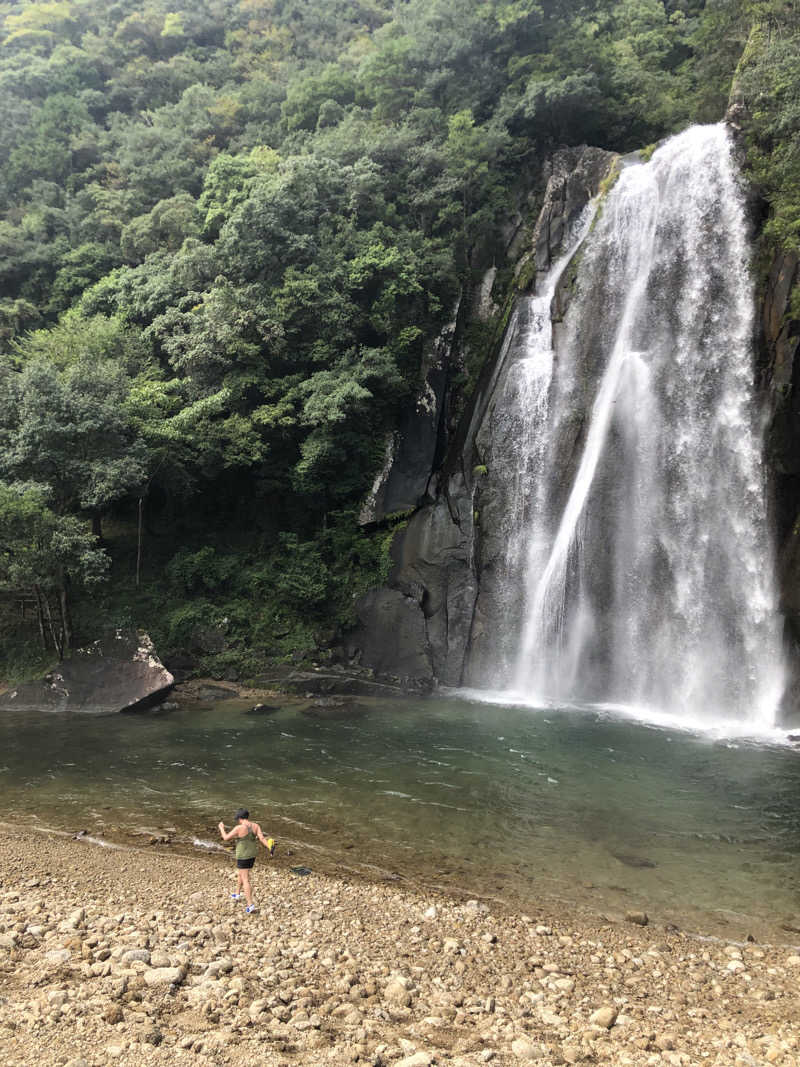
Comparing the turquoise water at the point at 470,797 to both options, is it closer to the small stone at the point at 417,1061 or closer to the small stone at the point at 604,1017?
the small stone at the point at 604,1017

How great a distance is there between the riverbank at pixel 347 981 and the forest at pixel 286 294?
11.8m

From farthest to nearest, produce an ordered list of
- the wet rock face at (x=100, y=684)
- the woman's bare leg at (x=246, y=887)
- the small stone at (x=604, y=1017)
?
the wet rock face at (x=100, y=684)
the woman's bare leg at (x=246, y=887)
the small stone at (x=604, y=1017)

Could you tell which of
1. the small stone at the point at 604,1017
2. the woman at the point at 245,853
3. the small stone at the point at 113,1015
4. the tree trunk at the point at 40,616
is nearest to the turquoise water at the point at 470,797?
the woman at the point at 245,853

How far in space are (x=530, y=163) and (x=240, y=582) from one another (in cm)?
1851

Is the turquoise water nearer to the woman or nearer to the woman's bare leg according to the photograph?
the woman

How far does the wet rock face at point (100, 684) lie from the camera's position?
1667cm

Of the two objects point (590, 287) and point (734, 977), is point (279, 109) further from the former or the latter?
point (734, 977)

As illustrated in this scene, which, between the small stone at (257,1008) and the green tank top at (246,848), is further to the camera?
the green tank top at (246,848)

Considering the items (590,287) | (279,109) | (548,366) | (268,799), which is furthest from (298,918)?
(279,109)

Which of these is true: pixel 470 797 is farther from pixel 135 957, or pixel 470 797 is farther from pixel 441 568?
pixel 441 568

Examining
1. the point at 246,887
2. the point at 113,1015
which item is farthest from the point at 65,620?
the point at 113,1015

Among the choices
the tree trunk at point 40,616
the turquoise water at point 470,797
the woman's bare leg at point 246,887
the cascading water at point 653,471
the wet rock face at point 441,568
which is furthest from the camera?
the wet rock face at point 441,568

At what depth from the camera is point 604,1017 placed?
5.02 meters

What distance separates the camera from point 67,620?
1847cm
